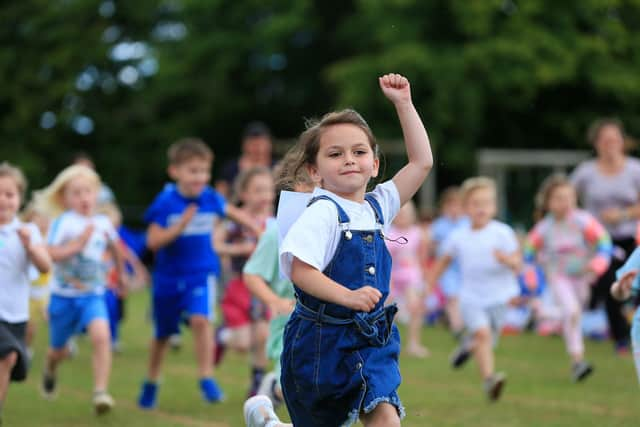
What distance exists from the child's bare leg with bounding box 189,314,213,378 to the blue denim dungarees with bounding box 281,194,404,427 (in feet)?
13.4

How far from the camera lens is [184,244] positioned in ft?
29.5

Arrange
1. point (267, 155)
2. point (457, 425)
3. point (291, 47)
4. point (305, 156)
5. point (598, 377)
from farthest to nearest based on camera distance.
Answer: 1. point (291, 47)
2. point (267, 155)
3. point (598, 377)
4. point (457, 425)
5. point (305, 156)

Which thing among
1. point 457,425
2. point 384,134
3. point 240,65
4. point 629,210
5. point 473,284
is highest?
point 240,65

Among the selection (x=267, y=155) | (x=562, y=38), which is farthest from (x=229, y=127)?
(x=267, y=155)

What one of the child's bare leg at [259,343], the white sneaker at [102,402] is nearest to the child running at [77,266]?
the white sneaker at [102,402]

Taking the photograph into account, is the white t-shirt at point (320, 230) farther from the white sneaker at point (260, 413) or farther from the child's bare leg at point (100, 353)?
the child's bare leg at point (100, 353)

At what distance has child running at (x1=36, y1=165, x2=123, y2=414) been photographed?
28.1 ft

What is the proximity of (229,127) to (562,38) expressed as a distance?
11.9m

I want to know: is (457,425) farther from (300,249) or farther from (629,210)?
(629,210)

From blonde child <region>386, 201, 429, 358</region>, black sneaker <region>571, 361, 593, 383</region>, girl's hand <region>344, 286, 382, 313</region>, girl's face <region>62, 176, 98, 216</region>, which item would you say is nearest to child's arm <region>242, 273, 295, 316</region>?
girl's hand <region>344, 286, 382, 313</region>

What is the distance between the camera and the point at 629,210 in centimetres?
1176

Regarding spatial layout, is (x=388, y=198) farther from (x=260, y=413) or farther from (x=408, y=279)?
(x=408, y=279)

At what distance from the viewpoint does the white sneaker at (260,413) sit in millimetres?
5465

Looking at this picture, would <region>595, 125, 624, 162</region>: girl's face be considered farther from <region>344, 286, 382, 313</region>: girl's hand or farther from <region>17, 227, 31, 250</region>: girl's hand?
<region>344, 286, 382, 313</region>: girl's hand
